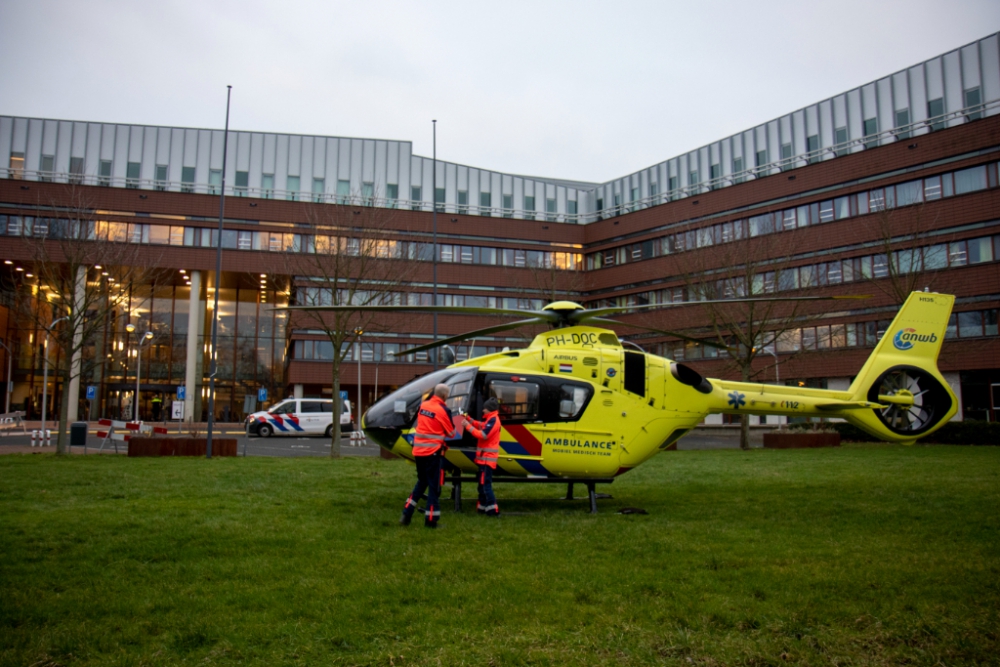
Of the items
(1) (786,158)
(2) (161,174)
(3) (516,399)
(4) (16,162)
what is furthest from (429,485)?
(4) (16,162)

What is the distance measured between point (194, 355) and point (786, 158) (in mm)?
47129

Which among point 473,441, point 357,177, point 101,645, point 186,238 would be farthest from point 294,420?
point 101,645

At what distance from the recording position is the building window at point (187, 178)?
174 ft

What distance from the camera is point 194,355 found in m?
55.2

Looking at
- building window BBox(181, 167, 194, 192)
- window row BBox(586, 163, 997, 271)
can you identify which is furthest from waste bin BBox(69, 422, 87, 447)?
building window BBox(181, 167, 194, 192)

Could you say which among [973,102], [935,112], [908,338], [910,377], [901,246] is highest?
[935,112]

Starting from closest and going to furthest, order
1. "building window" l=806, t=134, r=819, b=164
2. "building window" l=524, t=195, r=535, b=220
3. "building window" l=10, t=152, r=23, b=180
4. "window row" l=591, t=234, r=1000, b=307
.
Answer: "window row" l=591, t=234, r=1000, b=307 → "building window" l=806, t=134, r=819, b=164 → "building window" l=10, t=152, r=23, b=180 → "building window" l=524, t=195, r=535, b=220

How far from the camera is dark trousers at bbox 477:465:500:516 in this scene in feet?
33.7

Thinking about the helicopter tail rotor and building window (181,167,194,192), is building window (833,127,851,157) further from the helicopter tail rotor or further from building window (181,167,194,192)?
building window (181,167,194,192)

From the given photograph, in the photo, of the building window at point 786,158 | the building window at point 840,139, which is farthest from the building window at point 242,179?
the building window at point 840,139

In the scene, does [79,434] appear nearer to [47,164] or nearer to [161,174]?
[161,174]

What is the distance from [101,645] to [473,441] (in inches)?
261

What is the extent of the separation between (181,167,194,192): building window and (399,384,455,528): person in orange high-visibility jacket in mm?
50187

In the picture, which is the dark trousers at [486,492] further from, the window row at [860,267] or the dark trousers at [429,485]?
the window row at [860,267]
